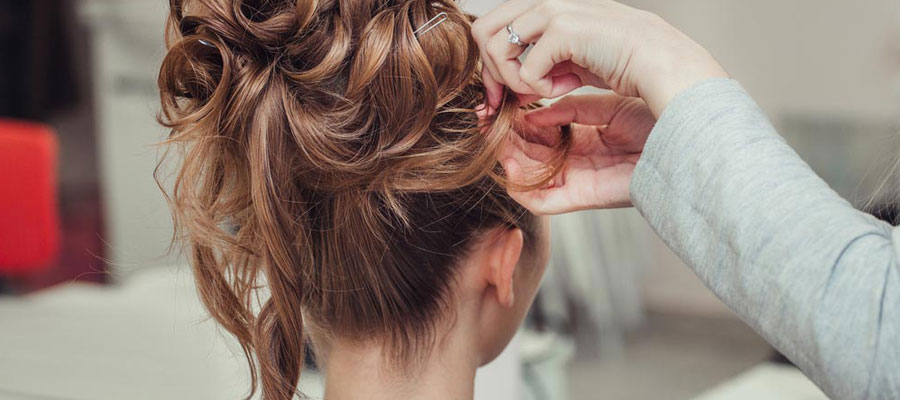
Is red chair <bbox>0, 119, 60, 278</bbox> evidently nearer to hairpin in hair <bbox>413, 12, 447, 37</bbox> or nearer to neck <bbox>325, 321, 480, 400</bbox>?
neck <bbox>325, 321, 480, 400</bbox>

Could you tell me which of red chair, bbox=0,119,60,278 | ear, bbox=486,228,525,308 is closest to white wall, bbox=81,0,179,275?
red chair, bbox=0,119,60,278

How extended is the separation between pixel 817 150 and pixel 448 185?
337 cm

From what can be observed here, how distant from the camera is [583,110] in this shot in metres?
0.78

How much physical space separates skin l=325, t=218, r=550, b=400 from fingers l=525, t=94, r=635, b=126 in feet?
0.39

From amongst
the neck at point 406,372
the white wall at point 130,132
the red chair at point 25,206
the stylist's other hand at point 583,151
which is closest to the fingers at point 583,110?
the stylist's other hand at point 583,151

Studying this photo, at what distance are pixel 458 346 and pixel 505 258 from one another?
0.34 ft

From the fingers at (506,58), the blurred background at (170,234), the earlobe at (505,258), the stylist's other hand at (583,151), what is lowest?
the blurred background at (170,234)

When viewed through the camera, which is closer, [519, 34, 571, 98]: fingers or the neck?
[519, 34, 571, 98]: fingers

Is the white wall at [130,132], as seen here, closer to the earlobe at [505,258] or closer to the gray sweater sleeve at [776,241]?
the earlobe at [505,258]

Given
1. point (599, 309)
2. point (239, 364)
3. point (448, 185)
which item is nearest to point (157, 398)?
point (239, 364)

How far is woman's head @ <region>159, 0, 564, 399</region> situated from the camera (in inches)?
27.8

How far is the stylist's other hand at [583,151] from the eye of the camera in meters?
0.73

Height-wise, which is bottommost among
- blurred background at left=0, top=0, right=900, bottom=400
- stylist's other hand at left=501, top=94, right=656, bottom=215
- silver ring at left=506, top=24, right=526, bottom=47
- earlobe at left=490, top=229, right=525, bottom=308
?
blurred background at left=0, top=0, right=900, bottom=400

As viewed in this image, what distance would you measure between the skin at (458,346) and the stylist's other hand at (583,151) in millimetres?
87
